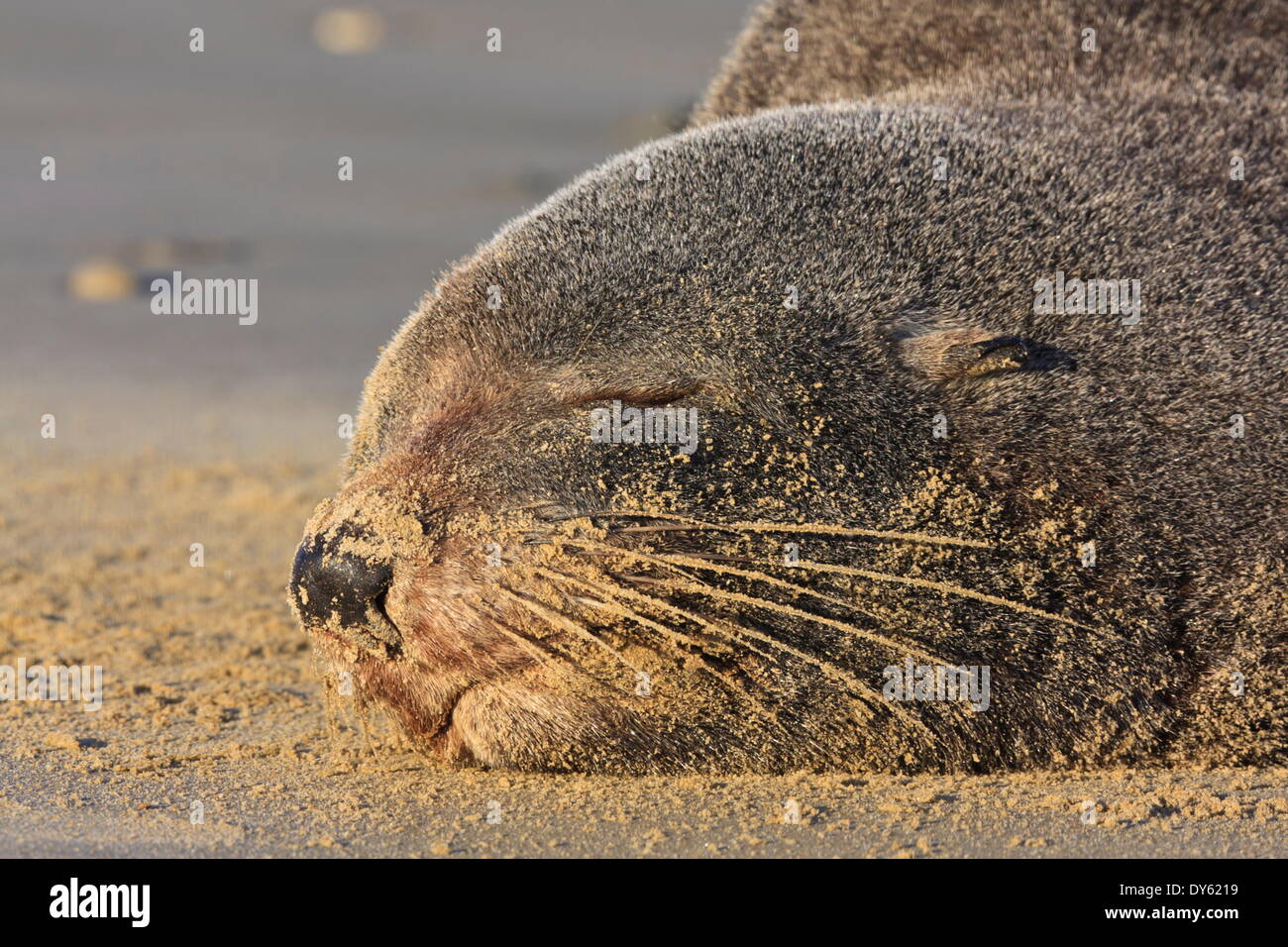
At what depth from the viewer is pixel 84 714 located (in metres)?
4.70

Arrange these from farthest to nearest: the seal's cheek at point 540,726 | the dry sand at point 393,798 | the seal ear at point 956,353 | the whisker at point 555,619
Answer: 1. the seal ear at point 956,353
2. the seal's cheek at point 540,726
3. the whisker at point 555,619
4. the dry sand at point 393,798

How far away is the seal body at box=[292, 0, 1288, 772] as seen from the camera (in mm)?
3787

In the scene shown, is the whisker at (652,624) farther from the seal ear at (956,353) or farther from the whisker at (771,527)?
the seal ear at (956,353)

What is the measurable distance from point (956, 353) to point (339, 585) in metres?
1.63

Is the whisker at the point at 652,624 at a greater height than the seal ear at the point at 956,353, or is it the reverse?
the seal ear at the point at 956,353

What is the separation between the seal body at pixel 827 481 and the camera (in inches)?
149

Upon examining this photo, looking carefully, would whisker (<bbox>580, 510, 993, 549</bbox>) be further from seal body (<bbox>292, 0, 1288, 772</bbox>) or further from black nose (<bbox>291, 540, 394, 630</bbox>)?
black nose (<bbox>291, 540, 394, 630</bbox>)

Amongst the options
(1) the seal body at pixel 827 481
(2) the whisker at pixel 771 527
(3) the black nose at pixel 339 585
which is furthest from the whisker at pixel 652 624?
(3) the black nose at pixel 339 585

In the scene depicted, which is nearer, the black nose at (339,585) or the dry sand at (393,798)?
the dry sand at (393,798)

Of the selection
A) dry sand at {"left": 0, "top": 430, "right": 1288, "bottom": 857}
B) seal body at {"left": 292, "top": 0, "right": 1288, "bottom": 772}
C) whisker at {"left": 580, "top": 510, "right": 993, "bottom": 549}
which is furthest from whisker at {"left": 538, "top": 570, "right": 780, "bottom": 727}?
dry sand at {"left": 0, "top": 430, "right": 1288, "bottom": 857}

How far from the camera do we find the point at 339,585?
3.76 meters

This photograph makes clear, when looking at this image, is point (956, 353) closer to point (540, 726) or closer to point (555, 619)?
point (555, 619)

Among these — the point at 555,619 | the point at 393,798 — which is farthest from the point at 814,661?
the point at 393,798

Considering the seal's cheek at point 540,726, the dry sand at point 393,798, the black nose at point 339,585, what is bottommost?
the dry sand at point 393,798
